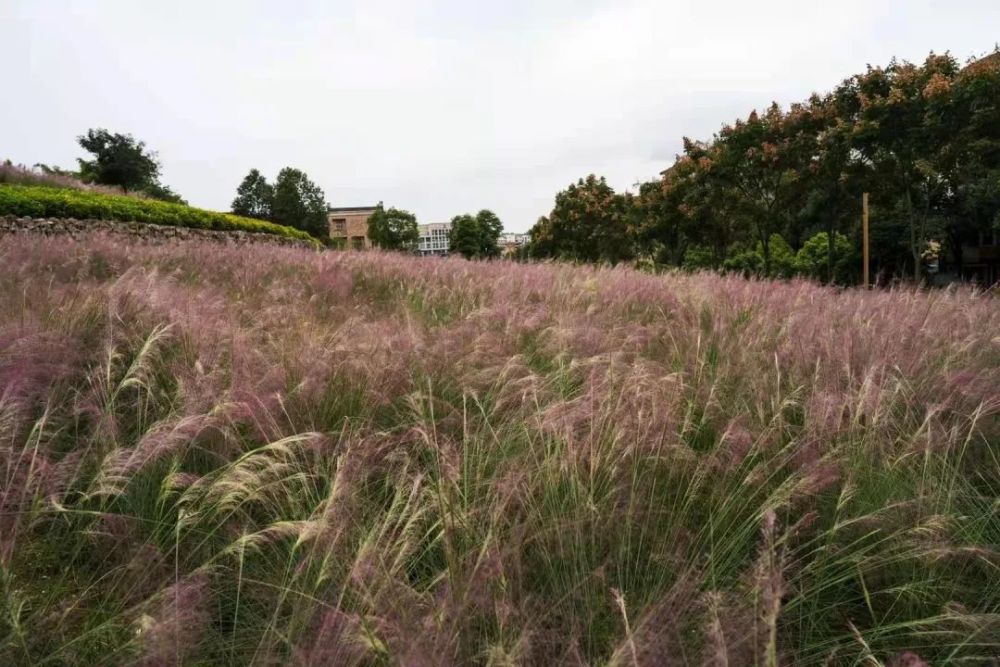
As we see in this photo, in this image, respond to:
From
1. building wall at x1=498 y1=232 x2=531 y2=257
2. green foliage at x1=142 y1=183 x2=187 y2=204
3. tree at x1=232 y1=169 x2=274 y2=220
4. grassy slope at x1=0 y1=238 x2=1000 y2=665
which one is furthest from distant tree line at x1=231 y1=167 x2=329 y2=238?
grassy slope at x1=0 y1=238 x2=1000 y2=665

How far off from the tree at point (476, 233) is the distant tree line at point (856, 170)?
1738 inches

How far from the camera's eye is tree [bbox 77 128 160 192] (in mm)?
31516

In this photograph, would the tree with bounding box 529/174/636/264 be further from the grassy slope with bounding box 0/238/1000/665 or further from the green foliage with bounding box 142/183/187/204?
the grassy slope with bounding box 0/238/1000/665

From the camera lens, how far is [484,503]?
172cm

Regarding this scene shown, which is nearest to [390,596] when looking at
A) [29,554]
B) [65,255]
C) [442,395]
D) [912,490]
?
[29,554]

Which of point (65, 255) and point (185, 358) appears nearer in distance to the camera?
point (185, 358)

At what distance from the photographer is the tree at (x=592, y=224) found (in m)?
36.2

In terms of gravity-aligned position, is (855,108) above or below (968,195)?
above

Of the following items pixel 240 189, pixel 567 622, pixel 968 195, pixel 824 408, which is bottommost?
pixel 567 622

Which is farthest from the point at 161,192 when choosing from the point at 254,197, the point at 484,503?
the point at 484,503

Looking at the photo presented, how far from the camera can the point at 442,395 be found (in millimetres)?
2641

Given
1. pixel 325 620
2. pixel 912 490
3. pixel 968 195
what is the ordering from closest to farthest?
pixel 325 620 → pixel 912 490 → pixel 968 195

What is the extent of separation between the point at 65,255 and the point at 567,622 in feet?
21.8

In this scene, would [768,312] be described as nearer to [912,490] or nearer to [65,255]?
[912,490]
